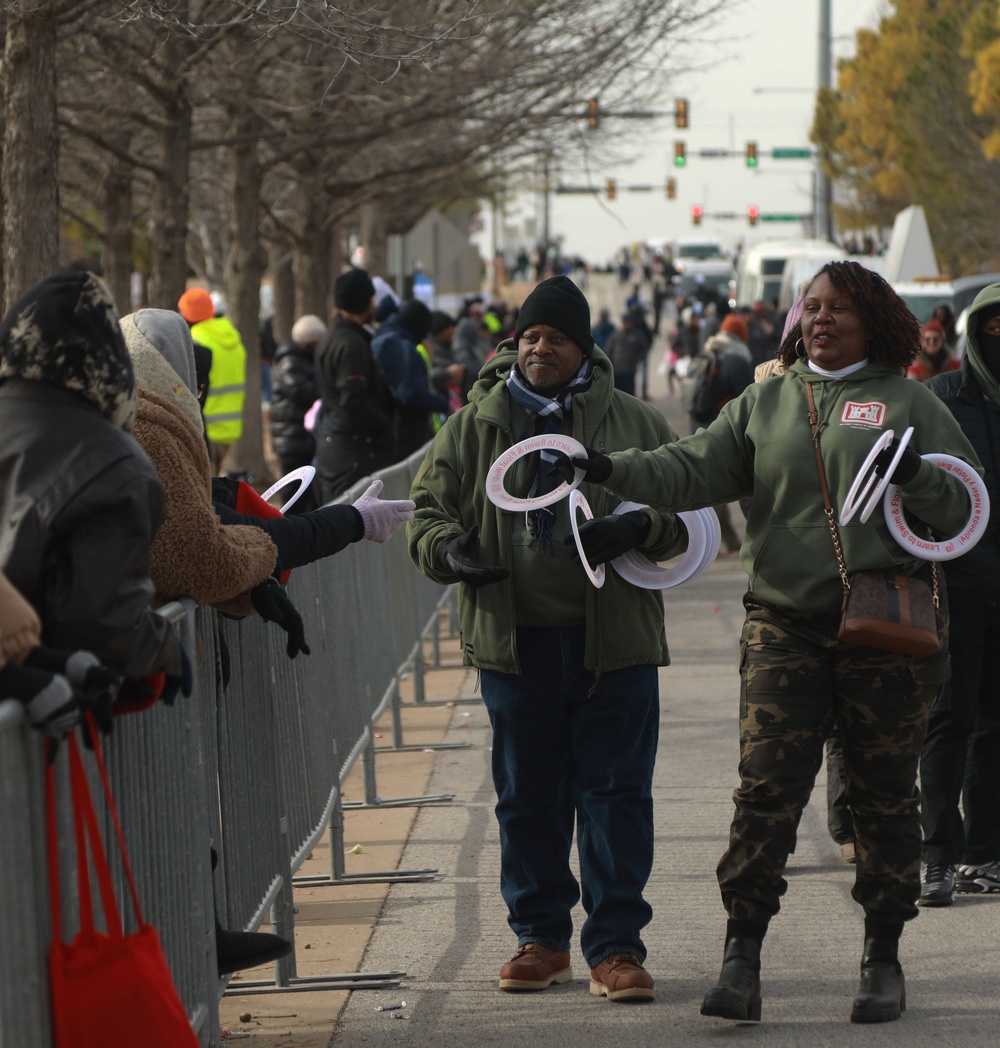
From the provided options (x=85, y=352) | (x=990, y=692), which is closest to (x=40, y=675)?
(x=85, y=352)

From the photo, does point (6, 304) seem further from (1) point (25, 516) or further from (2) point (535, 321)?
(1) point (25, 516)

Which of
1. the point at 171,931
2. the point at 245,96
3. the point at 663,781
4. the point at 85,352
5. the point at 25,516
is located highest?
the point at 245,96

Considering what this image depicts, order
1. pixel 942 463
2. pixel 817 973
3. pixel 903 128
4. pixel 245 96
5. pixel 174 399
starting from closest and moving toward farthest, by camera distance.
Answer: pixel 174 399
pixel 942 463
pixel 817 973
pixel 245 96
pixel 903 128

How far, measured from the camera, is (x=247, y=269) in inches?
751

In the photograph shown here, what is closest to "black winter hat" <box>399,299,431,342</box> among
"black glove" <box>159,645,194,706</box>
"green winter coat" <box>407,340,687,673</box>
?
"green winter coat" <box>407,340,687,673</box>

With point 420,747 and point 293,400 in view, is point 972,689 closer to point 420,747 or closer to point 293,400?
point 420,747

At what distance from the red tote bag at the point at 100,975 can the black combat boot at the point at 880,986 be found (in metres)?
2.22

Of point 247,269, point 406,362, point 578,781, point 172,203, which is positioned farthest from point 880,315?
point 247,269

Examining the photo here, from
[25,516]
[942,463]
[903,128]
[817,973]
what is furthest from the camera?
[903,128]

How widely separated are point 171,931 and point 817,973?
2110mm

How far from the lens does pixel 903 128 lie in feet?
140

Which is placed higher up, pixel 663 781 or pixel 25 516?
pixel 25 516

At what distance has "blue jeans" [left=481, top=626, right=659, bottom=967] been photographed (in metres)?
4.96

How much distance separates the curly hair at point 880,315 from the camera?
4781mm
